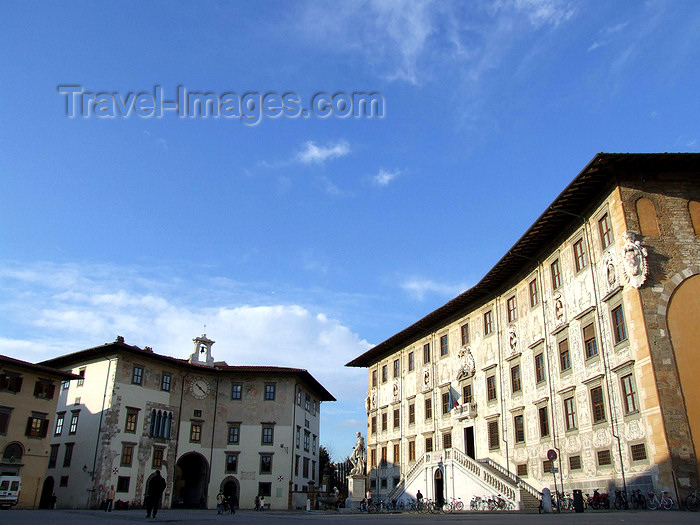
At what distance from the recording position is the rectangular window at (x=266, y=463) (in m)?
43.5

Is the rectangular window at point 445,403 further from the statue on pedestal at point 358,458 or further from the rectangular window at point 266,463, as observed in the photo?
the rectangular window at point 266,463

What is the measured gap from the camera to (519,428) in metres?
28.5

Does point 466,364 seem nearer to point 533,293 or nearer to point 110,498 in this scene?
point 533,293

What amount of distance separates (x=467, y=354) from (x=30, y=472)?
27444mm

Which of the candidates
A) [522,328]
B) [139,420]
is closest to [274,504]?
[139,420]

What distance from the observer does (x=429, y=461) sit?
32.2 metres

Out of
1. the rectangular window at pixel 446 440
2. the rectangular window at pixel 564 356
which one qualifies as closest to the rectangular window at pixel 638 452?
the rectangular window at pixel 564 356

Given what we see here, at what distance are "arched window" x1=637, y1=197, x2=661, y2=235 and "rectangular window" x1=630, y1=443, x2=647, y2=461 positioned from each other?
7.79 m

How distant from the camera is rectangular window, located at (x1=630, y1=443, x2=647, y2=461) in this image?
759 inches

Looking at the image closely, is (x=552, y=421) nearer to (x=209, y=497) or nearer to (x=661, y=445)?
(x=661, y=445)

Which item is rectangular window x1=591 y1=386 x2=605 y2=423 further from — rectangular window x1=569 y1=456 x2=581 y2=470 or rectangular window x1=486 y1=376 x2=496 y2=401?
rectangular window x1=486 y1=376 x2=496 y2=401

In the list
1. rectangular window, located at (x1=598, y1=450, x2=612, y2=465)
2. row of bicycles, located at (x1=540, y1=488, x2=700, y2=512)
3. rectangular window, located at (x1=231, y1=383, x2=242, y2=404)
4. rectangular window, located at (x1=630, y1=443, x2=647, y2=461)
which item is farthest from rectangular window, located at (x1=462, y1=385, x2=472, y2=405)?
rectangular window, located at (x1=231, y1=383, x2=242, y2=404)

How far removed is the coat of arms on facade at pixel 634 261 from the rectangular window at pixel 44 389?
34236 mm

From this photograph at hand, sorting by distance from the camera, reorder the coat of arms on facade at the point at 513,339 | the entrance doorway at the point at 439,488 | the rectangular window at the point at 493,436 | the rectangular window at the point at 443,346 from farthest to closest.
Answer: the rectangular window at the point at 443,346 → the entrance doorway at the point at 439,488 → the rectangular window at the point at 493,436 → the coat of arms on facade at the point at 513,339
